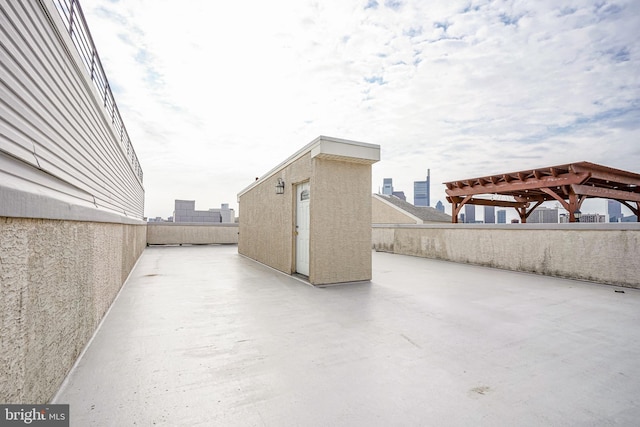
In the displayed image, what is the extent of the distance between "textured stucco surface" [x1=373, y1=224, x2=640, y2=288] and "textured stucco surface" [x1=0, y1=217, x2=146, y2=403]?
748 centimetres

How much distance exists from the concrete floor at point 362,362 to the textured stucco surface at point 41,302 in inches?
9.3

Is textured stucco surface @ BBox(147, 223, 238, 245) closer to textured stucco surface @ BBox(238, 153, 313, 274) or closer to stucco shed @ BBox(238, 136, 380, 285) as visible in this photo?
textured stucco surface @ BBox(238, 153, 313, 274)

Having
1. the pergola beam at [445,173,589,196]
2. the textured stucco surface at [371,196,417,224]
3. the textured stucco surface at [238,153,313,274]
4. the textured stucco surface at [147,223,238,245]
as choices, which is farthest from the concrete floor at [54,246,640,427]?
the textured stucco surface at [147,223,238,245]

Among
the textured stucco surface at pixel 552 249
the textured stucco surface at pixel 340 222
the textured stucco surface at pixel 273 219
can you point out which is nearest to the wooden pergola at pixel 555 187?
the textured stucco surface at pixel 552 249

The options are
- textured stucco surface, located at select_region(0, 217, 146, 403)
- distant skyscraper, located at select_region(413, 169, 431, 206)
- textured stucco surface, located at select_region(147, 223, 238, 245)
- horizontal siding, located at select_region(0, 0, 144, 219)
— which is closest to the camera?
textured stucco surface, located at select_region(0, 217, 146, 403)

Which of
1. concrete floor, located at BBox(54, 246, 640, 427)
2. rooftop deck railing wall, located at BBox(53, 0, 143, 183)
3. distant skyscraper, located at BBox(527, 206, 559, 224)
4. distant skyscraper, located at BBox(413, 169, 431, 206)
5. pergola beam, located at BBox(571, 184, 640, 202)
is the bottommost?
concrete floor, located at BBox(54, 246, 640, 427)

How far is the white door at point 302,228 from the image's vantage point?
5301 mm

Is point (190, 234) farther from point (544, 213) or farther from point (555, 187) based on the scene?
point (544, 213)

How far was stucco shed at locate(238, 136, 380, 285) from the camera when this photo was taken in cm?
473

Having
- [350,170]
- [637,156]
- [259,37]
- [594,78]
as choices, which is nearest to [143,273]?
[350,170]

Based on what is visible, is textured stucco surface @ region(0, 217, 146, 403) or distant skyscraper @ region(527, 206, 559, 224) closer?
textured stucco surface @ region(0, 217, 146, 403)

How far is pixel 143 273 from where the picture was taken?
602 cm

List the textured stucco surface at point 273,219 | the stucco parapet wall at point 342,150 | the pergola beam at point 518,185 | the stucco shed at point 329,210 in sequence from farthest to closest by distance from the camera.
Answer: the pergola beam at point 518,185 < the textured stucco surface at point 273,219 < the stucco shed at point 329,210 < the stucco parapet wall at point 342,150

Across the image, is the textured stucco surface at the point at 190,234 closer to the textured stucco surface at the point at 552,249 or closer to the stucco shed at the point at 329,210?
the stucco shed at the point at 329,210
